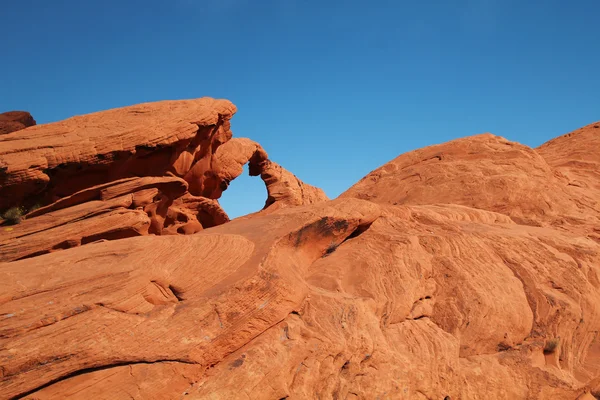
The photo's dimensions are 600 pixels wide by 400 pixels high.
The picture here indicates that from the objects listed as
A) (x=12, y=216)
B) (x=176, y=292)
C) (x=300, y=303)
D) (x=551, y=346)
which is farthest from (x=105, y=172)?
(x=551, y=346)

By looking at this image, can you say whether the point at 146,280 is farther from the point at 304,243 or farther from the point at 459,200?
the point at 459,200

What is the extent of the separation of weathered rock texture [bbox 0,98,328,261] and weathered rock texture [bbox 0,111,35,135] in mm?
4040

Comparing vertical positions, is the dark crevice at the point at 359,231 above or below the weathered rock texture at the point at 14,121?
below

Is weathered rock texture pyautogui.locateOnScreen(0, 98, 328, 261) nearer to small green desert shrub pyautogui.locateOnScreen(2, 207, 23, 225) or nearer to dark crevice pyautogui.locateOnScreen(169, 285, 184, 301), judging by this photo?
small green desert shrub pyautogui.locateOnScreen(2, 207, 23, 225)

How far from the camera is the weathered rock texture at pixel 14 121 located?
17.6 m

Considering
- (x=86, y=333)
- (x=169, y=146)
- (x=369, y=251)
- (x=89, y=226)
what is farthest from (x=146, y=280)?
(x=169, y=146)

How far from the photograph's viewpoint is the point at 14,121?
18.3 metres

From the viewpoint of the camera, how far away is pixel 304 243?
11562 millimetres

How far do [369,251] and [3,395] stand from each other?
7.56m

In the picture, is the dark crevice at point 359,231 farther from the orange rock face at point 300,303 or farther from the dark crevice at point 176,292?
the dark crevice at point 176,292

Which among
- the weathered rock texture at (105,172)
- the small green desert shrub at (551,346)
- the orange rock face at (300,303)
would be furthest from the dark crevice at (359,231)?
the weathered rock texture at (105,172)

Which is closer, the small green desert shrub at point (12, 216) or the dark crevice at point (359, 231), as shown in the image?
the small green desert shrub at point (12, 216)

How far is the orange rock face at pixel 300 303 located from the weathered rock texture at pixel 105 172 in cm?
8

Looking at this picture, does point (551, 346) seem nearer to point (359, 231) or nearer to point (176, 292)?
point (359, 231)
